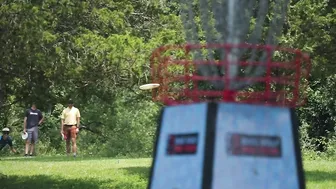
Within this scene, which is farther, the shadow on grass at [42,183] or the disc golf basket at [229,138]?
the shadow on grass at [42,183]

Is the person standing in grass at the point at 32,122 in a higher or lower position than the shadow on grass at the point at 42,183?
higher

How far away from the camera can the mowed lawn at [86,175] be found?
14.8 meters

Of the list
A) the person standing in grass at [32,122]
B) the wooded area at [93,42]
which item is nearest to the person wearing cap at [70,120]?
the person standing in grass at [32,122]

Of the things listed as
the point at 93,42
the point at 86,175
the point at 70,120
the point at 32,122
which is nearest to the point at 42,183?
the point at 86,175

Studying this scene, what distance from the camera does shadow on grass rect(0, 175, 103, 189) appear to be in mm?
14633

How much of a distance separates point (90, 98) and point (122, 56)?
254 centimetres

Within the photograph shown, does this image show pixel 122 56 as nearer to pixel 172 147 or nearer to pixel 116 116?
pixel 172 147

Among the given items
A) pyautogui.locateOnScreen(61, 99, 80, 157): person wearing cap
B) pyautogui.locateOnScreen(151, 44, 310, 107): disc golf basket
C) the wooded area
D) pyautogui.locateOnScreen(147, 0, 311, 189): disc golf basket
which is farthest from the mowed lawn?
pyautogui.locateOnScreen(147, 0, 311, 189): disc golf basket

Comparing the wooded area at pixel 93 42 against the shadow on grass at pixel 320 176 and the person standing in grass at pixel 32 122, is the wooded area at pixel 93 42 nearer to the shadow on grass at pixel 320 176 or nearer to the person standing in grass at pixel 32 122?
the shadow on grass at pixel 320 176

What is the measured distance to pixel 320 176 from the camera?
16.2 m

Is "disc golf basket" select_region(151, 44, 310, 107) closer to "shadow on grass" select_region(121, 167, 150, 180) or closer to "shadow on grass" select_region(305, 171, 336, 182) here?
"shadow on grass" select_region(305, 171, 336, 182)

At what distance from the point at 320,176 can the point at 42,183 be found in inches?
197

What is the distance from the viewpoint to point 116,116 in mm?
27766

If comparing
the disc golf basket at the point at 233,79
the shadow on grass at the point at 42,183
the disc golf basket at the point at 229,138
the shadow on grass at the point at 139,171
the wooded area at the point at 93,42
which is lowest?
the disc golf basket at the point at 229,138
